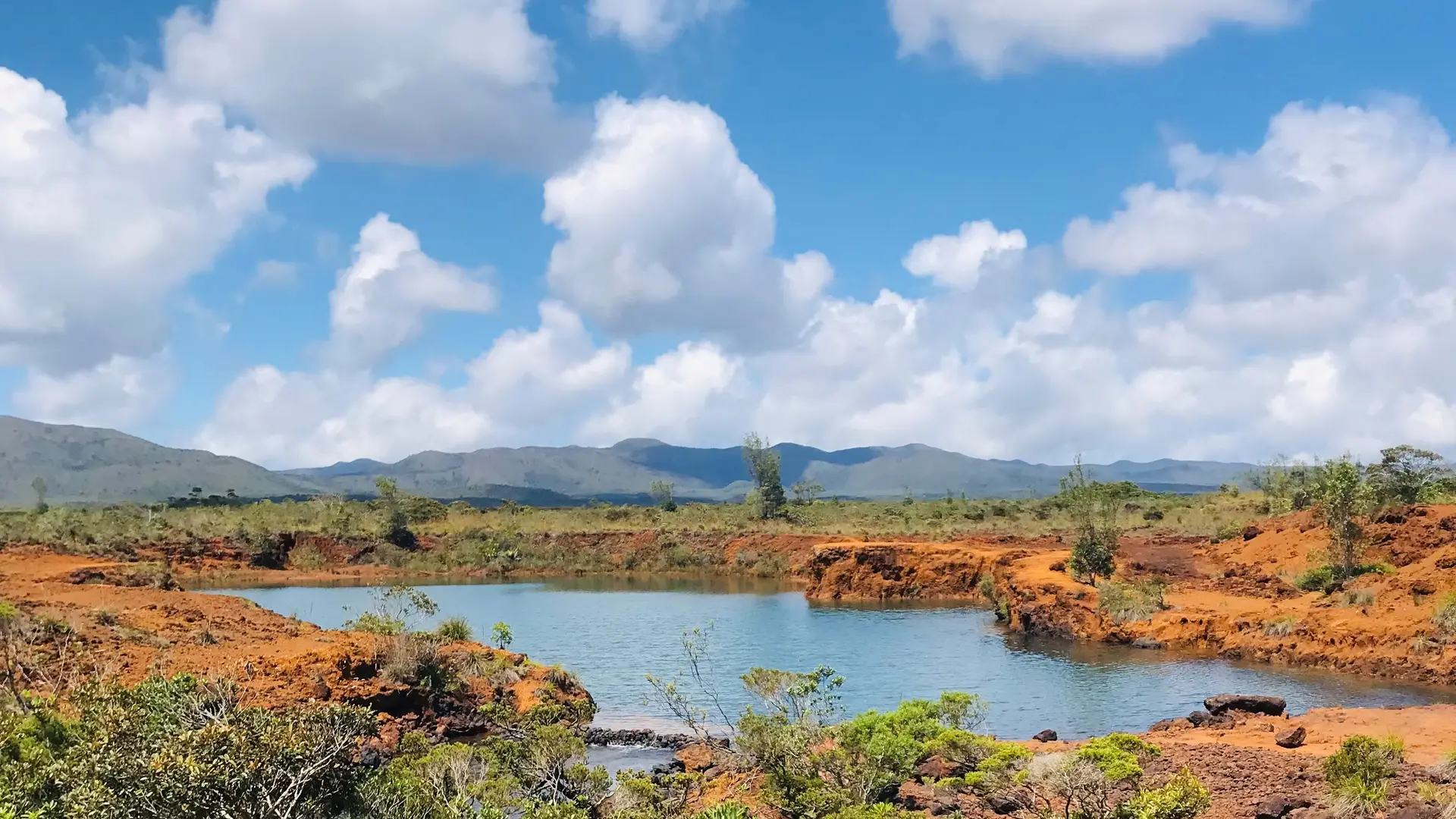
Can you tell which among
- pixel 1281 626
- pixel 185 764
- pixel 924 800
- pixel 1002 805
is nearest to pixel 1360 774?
pixel 1002 805

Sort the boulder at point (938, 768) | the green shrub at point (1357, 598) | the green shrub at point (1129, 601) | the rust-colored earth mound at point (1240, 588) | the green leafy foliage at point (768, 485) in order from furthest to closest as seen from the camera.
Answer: the green leafy foliage at point (768, 485)
the green shrub at point (1129, 601)
the green shrub at point (1357, 598)
the rust-colored earth mound at point (1240, 588)
the boulder at point (938, 768)

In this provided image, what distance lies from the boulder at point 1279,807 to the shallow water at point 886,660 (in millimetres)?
8161

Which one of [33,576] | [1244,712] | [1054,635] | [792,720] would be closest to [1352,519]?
[1054,635]

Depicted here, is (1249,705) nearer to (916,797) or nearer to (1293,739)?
(1293,739)

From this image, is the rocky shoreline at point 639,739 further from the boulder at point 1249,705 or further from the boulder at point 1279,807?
the boulder at point 1279,807

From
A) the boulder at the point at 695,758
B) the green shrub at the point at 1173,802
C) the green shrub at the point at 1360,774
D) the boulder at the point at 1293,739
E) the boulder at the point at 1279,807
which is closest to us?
the green shrub at the point at 1173,802

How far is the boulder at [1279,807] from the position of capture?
15102 mm

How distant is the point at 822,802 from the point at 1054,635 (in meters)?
26.0

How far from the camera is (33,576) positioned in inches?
1612

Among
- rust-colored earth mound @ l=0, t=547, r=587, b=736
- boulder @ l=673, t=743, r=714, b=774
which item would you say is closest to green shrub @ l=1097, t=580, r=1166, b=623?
boulder @ l=673, t=743, r=714, b=774

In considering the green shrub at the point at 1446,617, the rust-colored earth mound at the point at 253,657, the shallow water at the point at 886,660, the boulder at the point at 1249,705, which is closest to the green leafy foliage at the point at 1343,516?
the green shrub at the point at 1446,617

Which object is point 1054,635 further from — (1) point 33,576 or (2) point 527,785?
(1) point 33,576

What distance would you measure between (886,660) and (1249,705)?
42.7ft

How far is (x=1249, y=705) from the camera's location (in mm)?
22828
